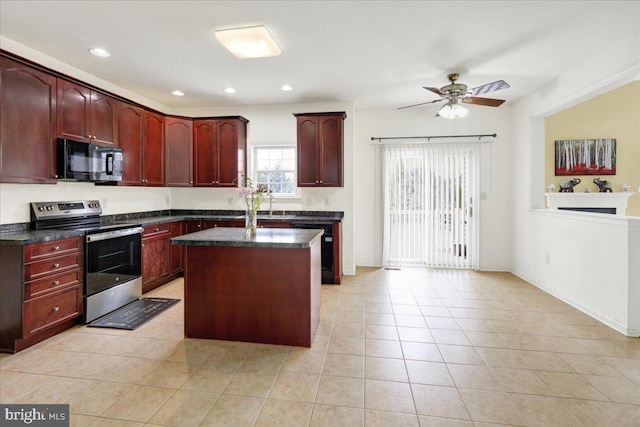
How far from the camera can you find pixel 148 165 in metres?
4.36

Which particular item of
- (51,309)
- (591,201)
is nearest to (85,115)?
(51,309)

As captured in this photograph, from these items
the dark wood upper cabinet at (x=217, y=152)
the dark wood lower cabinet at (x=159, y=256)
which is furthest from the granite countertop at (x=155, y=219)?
the dark wood upper cabinet at (x=217, y=152)

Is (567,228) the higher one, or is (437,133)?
(437,133)

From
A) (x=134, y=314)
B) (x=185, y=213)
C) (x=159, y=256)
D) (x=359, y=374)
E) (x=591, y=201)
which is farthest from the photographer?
(x=185, y=213)

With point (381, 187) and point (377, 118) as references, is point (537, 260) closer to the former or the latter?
point (381, 187)

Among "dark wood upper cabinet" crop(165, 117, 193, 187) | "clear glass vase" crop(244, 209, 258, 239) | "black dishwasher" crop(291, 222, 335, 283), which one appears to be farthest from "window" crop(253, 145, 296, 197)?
"clear glass vase" crop(244, 209, 258, 239)

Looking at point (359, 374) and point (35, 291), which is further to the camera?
point (35, 291)

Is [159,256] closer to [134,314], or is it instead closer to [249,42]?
[134,314]

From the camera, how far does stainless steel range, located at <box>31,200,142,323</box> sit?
3078mm

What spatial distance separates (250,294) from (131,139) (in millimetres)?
2860

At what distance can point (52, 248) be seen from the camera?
2717mm

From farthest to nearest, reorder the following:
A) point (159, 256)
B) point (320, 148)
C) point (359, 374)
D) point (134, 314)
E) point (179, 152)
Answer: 1. point (179, 152)
2. point (320, 148)
3. point (159, 256)
4. point (134, 314)
5. point (359, 374)

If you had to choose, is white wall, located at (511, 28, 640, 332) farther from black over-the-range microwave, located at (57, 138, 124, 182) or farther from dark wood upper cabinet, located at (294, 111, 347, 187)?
black over-the-range microwave, located at (57, 138, 124, 182)

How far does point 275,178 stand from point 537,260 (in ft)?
13.3
